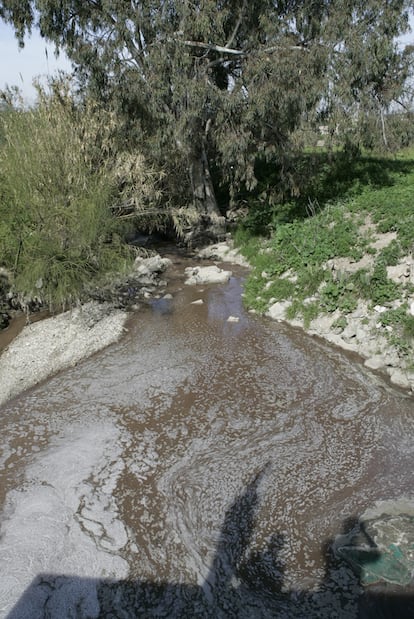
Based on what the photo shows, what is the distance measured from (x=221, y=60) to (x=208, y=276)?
859cm

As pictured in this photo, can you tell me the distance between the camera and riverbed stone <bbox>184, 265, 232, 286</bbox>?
17.1 meters

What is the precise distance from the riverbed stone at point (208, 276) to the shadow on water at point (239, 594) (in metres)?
11.6

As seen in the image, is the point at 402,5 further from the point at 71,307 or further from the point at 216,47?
the point at 71,307

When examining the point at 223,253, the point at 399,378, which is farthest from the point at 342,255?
the point at 223,253

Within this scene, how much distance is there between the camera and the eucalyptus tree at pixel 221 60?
16250 millimetres

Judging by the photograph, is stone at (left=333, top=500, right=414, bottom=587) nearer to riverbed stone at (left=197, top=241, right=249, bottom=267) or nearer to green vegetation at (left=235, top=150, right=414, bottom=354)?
green vegetation at (left=235, top=150, right=414, bottom=354)

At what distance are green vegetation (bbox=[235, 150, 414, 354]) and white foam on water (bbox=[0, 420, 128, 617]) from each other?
6.80 metres

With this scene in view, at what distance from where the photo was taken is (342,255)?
13.8 m

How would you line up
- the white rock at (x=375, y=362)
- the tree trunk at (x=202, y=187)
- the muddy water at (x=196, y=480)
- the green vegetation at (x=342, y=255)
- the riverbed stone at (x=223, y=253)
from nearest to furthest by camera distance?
the muddy water at (x=196, y=480), the white rock at (x=375, y=362), the green vegetation at (x=342, y=255), the riverbed stone at (x=223, y=253), the tree trunk at (x=202, y=187)

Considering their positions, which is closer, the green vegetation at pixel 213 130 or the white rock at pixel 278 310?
the green vegetation at pixel 213 130

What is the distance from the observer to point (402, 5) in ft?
54.3

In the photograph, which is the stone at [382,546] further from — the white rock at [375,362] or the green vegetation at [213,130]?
the green vegetation at [213,130]

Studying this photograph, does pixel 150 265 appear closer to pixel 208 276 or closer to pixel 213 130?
pixel 208 276

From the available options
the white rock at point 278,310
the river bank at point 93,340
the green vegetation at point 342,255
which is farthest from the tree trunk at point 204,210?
the white rock at point 278,310
